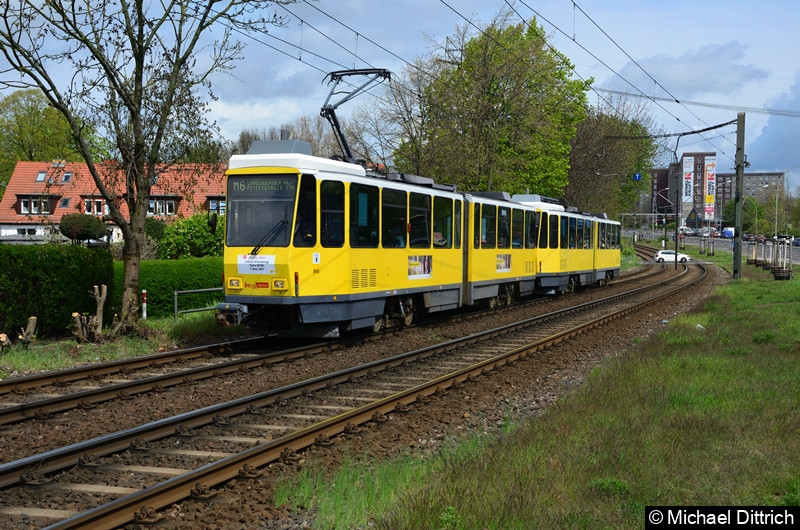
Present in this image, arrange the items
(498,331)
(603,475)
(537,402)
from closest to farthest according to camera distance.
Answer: (603,475) → (537,402) → (498,331)

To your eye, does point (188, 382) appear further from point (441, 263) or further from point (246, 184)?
point (441, 263)

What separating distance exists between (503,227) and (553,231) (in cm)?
488

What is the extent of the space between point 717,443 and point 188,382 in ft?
22.2

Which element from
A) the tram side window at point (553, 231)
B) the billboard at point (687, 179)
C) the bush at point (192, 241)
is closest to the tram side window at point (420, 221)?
the tram side window at point (553, 231)

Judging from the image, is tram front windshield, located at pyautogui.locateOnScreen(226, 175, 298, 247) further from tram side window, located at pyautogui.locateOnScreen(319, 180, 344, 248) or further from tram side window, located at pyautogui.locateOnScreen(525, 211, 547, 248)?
tram side window, located at pyautogui.locateOnScreen(525, 211, 547, 248)

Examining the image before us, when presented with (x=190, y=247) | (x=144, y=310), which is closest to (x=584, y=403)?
(x=144, y=310)

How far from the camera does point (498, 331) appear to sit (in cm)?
1666

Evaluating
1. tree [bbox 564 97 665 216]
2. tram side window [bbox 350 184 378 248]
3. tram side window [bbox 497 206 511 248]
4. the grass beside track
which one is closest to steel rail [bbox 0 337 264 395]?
tram side window [bbox 350 184 378 248]

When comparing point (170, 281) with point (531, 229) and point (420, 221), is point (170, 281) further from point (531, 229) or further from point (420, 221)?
point (531, 229)

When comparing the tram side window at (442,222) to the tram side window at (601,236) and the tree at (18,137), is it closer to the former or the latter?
the tram side window at (601,236)

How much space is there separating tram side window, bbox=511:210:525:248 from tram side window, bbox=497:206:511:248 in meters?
0.36

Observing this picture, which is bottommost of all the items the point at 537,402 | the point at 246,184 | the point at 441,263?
the point at 537,402

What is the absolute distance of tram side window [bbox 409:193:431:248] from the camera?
53.2 feet

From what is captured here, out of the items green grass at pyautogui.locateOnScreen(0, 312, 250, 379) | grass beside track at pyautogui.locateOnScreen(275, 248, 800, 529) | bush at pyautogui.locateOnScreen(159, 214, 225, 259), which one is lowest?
green grass at pyautogui.locateOnScreen(0, 312, 250, 379)
